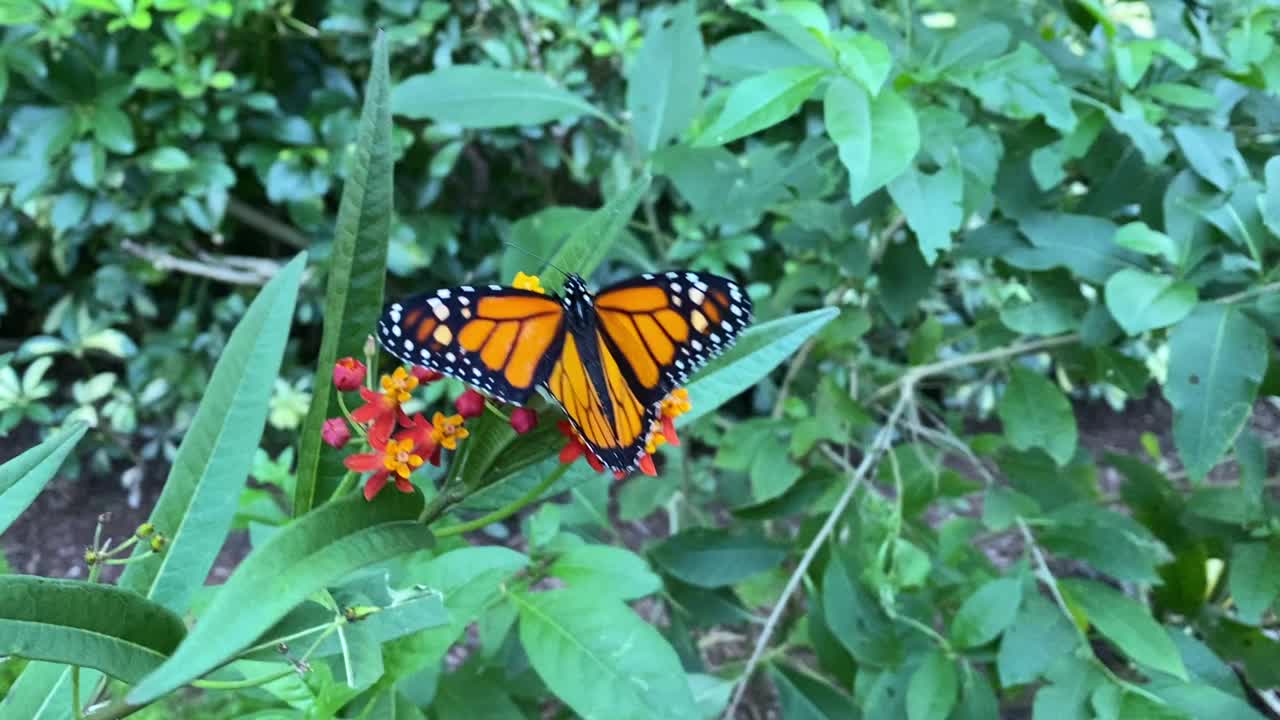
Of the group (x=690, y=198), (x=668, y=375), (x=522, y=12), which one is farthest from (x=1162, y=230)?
(x=522, y=12)

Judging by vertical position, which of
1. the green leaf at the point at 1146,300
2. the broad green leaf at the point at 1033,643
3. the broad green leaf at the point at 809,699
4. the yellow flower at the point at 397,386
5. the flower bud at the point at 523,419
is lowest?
the broad green leaf at the point at 809,699

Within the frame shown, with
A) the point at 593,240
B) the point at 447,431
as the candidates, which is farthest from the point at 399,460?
the point at 593,240

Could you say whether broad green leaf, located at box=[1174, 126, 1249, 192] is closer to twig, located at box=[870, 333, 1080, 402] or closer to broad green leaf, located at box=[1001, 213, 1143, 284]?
broad green leaf, located at box=[1001, 213, 1143, 284]

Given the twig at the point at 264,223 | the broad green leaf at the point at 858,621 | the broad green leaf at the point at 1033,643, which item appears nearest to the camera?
the broad green leaf at the point at 1033,643

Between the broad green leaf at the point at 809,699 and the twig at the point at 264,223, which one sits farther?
the twig at the point at 264,223

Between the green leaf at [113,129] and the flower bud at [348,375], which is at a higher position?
the green leaf at [113,129]

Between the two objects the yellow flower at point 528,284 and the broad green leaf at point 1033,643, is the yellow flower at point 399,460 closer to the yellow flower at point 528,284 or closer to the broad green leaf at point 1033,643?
the yellow flower at point 528,284

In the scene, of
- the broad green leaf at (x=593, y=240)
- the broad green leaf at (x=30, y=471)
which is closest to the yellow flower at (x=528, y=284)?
the broad green leaf at (x=593, y=240)

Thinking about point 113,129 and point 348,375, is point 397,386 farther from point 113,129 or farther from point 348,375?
point 113,129
